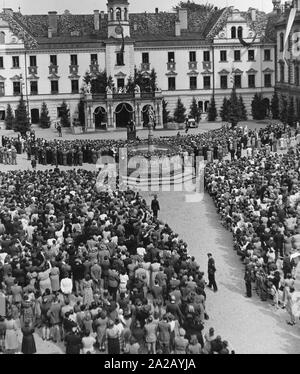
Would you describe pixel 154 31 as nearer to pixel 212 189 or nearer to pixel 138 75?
pixel 138 75

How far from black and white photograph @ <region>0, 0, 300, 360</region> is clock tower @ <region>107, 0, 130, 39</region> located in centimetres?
15

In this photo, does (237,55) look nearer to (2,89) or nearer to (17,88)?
(17,88)

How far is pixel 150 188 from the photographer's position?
4262 centimetres

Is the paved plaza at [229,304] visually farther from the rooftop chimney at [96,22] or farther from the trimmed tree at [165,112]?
the rooftop chimney at [96,22]

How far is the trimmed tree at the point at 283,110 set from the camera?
69.1 m

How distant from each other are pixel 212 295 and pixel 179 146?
25.9 meters

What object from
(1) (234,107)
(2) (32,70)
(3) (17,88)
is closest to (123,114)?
(2) (32,70)

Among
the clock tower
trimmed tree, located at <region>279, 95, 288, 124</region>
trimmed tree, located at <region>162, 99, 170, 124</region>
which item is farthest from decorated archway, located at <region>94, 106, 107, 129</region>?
trimmed tree, located at <region>279, 95, 288, 124</region>

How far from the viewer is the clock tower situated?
72.3m

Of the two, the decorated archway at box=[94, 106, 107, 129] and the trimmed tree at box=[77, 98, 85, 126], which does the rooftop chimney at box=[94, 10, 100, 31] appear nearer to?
the trimmed tree at box=[77, 98, 85, 126]

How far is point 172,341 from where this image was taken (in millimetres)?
18859

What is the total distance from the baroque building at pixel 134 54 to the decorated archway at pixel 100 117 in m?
0.10
